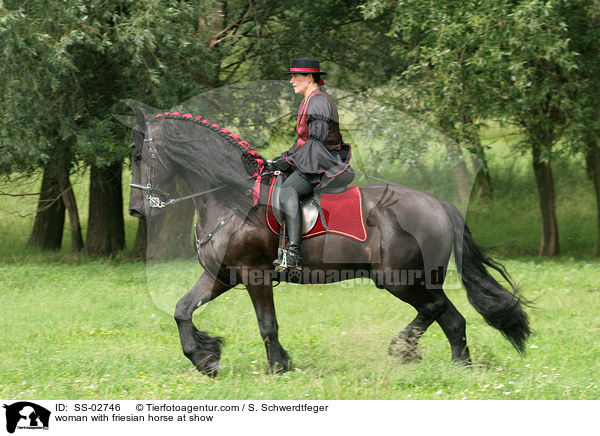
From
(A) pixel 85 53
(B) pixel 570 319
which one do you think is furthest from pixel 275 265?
(A) pixel 85 53

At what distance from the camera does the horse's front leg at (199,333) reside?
253 inches

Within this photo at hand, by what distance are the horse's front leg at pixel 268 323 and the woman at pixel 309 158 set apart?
13.3 inches

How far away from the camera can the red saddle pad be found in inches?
252

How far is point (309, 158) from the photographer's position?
20.4 ft

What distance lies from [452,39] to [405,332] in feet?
21.1

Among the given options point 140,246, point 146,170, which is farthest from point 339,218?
point 140,246

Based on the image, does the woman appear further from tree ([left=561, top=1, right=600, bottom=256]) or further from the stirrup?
tree ([left=561, top=1, right=600, bottom=256])

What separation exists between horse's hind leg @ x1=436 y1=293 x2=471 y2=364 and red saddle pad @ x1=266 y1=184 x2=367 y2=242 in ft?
3.82

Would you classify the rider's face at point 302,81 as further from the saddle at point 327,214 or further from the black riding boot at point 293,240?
the black riding boot at point 293,240

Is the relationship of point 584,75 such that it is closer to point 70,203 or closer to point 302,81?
point 302,81

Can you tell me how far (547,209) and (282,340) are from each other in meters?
10.1

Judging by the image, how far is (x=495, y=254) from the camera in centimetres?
1683

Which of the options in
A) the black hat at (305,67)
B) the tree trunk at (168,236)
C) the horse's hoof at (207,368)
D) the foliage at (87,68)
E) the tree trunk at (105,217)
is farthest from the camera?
the tree trunk at (105,217)
